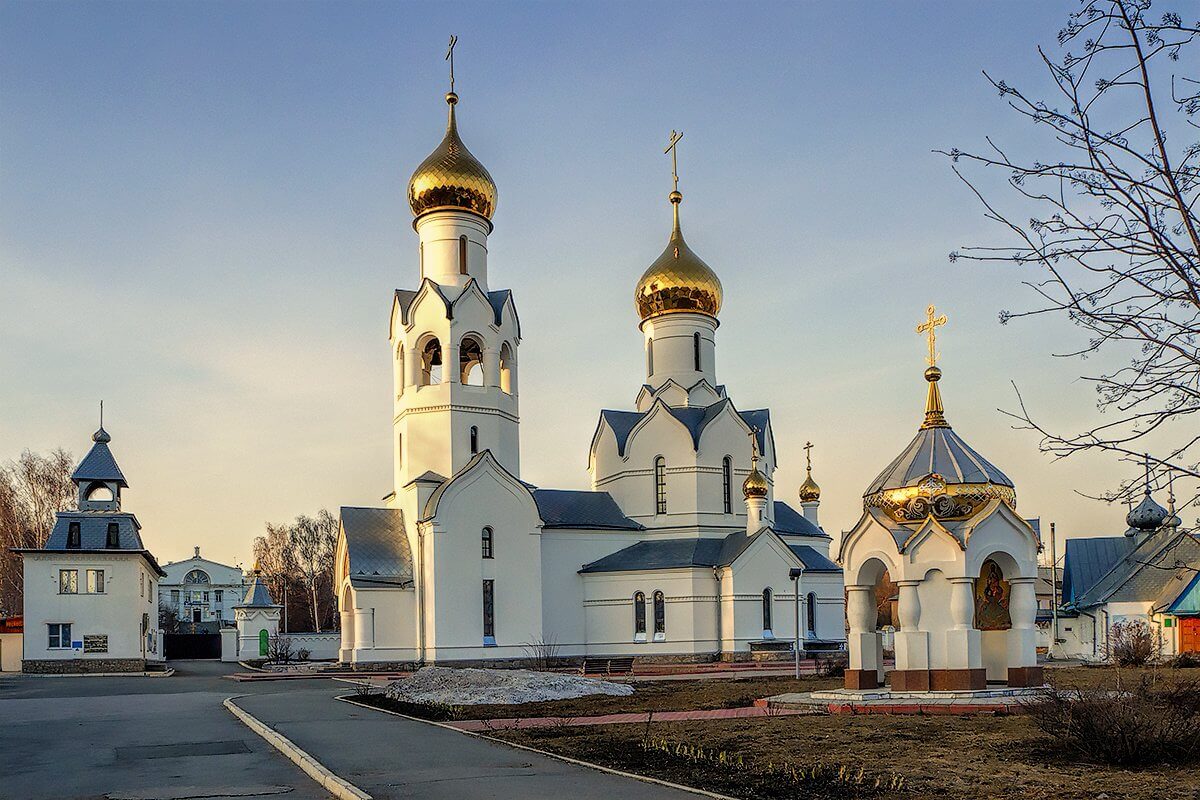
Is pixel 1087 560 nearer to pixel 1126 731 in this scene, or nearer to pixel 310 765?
pixel 1126 731

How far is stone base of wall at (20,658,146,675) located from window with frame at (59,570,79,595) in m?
2.29

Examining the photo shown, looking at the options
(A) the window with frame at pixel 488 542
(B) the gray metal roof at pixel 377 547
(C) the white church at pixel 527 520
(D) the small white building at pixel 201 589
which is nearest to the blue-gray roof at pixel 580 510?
(C) the white church at pixel 527 520

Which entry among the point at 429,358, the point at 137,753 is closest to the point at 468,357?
the point at 429,358

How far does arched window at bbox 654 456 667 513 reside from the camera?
3916 centimetres

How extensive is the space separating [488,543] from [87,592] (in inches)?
598

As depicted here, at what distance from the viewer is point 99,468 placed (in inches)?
1644

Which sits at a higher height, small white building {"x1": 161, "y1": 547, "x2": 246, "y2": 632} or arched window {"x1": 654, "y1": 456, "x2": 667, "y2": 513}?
arched window {"x1": 654, "y1": 456, "x2": 667, "y2": 513}

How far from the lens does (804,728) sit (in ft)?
46.7

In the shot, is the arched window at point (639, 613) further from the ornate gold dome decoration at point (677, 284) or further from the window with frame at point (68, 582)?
the window with frame at point (68, 582)

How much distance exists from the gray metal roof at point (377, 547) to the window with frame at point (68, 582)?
419 inches

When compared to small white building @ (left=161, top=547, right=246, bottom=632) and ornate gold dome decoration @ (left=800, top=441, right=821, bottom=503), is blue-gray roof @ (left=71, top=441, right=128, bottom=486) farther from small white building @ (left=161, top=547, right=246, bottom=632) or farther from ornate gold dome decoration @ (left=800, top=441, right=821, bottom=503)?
small white building @ (left=161, top=547, right=246, bottom=632)

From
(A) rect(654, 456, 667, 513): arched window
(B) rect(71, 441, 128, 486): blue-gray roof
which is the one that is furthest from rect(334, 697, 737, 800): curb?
(B) rect(71, 441, 128, 486): blue-gray roof

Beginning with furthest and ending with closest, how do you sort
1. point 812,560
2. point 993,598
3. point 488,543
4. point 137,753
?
1. point 812,560
2. point 488,543
3. point 993,598
4. point 137,753

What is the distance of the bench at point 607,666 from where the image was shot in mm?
30641
